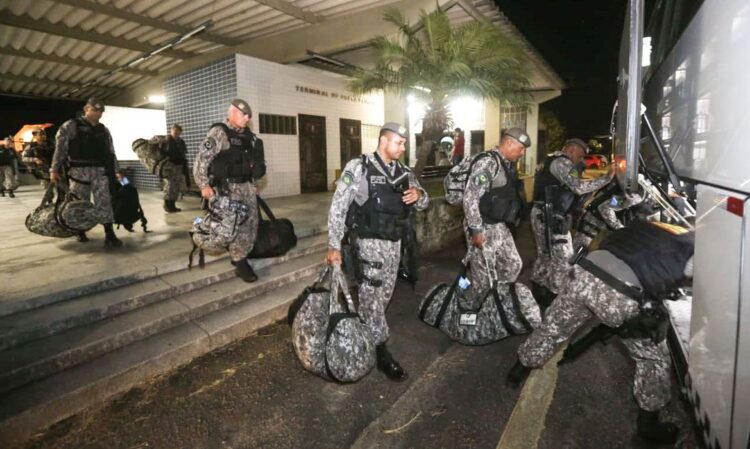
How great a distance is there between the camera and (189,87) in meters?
10.5

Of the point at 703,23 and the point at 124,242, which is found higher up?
the point at 703,23

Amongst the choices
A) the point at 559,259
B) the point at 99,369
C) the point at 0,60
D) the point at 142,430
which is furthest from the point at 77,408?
the point at 0,60

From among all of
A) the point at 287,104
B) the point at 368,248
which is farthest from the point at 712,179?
the point at 287,104

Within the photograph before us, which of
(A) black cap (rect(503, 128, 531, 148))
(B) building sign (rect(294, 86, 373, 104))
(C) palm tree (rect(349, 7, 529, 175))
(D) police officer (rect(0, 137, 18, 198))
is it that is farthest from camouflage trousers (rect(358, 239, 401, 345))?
(D) police officer (rect(0, 137, 18, 198))

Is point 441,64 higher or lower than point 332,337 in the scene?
higher

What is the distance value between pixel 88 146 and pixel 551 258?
19.4ft

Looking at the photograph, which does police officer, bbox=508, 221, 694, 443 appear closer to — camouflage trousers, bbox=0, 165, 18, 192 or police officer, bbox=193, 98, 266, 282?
police officer, bbox=193, 98, 266, 282

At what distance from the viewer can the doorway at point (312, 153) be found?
35.7 ft

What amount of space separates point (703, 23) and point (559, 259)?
2.99 metres

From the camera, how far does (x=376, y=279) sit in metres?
3.18

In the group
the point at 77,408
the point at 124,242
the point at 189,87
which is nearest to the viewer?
the point at 77,408

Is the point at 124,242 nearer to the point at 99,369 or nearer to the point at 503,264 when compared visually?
the point at 99,369

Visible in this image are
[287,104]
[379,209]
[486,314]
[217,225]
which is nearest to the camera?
[379,209]

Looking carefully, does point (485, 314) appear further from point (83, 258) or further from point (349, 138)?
point (349, 138)
